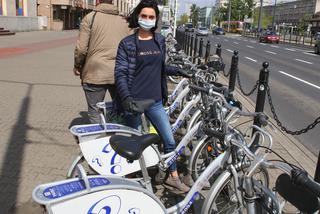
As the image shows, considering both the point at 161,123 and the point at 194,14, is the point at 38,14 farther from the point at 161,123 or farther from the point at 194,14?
the point at 194,14

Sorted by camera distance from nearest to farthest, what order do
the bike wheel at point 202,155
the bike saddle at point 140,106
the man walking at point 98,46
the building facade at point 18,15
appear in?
the bike saddle at point 140,106 → the bike wheel at point 202,155 → the man walking at point 98,46 → the building facade at point 18,15

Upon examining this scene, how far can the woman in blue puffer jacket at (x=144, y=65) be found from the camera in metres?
3.60

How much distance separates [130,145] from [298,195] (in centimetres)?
102

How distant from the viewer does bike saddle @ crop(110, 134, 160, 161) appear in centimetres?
243

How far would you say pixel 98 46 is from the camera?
447 centimetres

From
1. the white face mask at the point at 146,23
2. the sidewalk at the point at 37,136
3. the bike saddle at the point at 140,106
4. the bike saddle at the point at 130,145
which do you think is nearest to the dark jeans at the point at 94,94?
the sidewalk at the point at 37,136

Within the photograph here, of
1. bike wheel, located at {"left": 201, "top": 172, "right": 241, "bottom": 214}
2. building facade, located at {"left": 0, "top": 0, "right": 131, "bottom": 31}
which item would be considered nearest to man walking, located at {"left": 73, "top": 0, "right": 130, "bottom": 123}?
bike wheel, located at {"left": 201, "top": 172, "right": 241, "bottom": 214}

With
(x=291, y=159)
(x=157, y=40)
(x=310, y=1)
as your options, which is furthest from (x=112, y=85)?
(x=310, y=1)

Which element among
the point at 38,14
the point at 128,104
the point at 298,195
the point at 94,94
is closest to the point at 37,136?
the point at 94,94

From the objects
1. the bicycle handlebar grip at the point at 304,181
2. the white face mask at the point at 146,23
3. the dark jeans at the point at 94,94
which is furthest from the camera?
the dark jeans at the point at 94,94

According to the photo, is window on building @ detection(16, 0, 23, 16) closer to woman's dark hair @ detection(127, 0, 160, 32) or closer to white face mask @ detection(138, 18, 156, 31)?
woman's dark hair @ detection(127, 0, 160, 32)

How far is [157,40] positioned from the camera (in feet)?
12.2

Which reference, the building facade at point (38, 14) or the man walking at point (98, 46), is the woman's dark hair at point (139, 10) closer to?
the man walking at point (98, 46)

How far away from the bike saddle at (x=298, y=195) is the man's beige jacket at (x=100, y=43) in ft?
9.23
